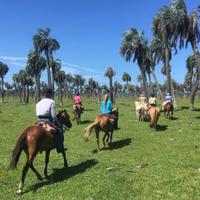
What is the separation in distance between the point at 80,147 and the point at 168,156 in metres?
5.30

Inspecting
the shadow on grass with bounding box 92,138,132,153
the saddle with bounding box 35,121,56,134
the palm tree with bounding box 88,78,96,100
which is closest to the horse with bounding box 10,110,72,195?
the saddle with bounding box 35,121,56,134

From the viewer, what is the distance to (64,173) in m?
13.0

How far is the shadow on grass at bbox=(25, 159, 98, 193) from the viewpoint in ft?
38.3

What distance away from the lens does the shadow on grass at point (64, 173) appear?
460 inches

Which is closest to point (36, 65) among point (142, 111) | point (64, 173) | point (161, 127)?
point (142, 111)

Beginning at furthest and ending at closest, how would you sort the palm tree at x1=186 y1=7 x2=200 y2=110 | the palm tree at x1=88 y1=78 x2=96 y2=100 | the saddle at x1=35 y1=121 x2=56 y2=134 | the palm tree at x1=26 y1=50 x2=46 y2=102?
the palm tree at x1=88 y1=78 x2=96 y2=100 < the palm tree at x1=26 y1=50 x2=46 y2=102 < the palm tree at x1=186 y1=7 x2=200 y2=110 < the saddle at x1=35 y1=121 x2=56 y2=134

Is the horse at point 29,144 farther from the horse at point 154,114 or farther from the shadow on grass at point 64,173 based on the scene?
the horse at point 154,114

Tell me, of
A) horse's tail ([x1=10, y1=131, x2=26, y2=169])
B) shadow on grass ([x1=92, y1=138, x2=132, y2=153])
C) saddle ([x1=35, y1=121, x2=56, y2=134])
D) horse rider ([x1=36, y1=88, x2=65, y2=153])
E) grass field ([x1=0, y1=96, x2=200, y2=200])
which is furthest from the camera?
shadow on grass ([x1=92, y1=138, x2=132, y2=153])

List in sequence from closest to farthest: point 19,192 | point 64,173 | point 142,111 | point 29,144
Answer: point 19,192, point 29,144, point 64,173, point 142,111

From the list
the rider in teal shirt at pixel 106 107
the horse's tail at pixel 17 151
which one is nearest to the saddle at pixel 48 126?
the horse's tail at pixel 17 151

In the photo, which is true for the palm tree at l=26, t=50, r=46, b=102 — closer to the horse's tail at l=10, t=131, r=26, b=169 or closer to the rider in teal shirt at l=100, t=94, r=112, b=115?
the rider in teal shirt at l=100, t=94, r=112, b=115

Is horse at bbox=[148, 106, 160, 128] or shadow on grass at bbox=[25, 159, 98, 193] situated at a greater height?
horse at bbox=[148, 106, 160, 128]

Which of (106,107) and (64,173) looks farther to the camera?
(106,107)

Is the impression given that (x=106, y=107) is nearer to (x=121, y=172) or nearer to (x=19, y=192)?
(x=121, y=172)
